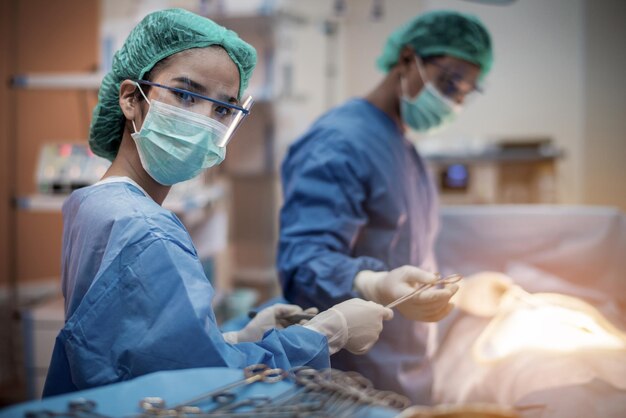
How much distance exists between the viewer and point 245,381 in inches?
37.9

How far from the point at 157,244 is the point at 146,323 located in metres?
0.13

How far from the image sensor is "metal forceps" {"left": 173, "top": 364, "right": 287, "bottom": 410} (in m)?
0.91

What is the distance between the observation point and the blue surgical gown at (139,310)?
3.34 feet

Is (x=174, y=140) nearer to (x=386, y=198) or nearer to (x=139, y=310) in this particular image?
(x=139, y=310)

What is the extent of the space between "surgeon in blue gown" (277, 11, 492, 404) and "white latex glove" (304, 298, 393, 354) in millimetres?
188

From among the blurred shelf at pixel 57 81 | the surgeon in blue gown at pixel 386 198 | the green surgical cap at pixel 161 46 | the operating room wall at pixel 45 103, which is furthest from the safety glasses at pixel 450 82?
the operating room wall at pixel 45 103

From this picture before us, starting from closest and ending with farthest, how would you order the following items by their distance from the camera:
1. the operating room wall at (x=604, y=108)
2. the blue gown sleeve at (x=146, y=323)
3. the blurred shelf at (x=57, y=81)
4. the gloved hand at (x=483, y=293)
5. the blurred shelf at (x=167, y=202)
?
the blue gown sleeve at (x=146, y=323)
the gloved hand at (x=483, y=293)
the blurred shelf at (x=167, y=202)
the blurred shelf at (x=57, y=81)
the operating room wall at (x=604, y=108)

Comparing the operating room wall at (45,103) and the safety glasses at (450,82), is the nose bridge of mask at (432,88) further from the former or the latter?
the operating room wall at (45,103)

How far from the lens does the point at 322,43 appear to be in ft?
16.8

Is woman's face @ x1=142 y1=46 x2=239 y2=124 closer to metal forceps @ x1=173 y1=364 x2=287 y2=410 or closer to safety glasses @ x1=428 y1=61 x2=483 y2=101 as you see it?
metal forceps @ x1=173 y1=364 x2=287 y2=410

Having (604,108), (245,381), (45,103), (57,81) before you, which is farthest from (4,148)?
(604,108)

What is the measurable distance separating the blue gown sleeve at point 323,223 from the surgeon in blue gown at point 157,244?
0.21 metres

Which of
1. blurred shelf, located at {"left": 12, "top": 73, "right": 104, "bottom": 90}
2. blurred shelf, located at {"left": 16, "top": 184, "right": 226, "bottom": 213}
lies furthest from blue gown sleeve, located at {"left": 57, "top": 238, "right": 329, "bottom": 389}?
blurred shelf, located at {"left": 12, "top": 73, "right": 104, "bottom": 90}

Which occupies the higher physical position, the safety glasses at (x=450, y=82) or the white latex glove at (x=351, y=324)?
the safety glasses at (x=450, y=82)
